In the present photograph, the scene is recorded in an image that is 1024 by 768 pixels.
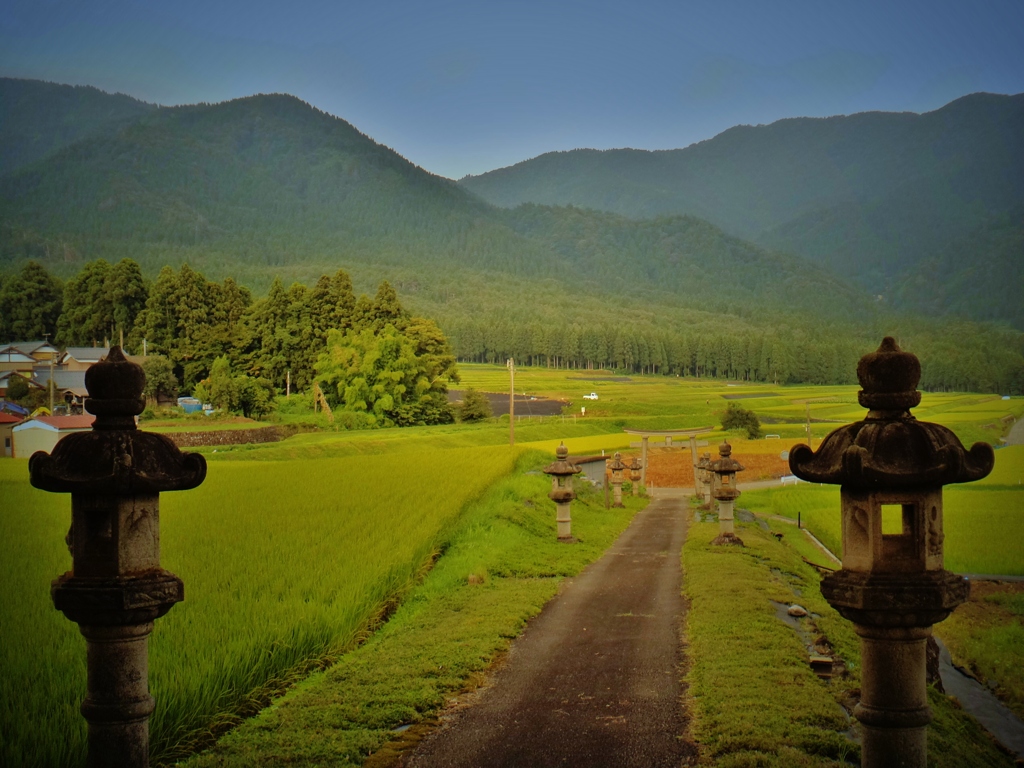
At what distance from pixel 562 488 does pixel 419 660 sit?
1013cm

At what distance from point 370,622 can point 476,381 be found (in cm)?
7818

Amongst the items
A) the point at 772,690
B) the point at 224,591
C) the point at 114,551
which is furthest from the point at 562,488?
the point at 114,551

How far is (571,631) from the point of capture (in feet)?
37.1

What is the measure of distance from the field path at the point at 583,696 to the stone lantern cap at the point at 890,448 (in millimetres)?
2850

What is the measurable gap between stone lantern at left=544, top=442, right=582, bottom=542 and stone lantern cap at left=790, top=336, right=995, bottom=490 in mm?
13578

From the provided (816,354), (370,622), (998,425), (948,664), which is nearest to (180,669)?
(370,622)

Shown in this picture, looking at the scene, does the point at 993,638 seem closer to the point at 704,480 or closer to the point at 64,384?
the point at 704,480

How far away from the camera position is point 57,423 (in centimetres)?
2086

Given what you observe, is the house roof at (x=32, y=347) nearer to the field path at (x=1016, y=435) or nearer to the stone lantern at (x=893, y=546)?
the stone lantern at (x=893, y=546)

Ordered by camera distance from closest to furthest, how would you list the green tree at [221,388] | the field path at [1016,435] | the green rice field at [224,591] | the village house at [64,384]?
the green rice field at [224,591] → the village house at [64,384] → the green tree at [221,388] → the field path at [1016,435]

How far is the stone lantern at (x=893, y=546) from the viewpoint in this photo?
16.3ft

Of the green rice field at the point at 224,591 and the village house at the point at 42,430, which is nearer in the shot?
the green rice field at the point at 224,591

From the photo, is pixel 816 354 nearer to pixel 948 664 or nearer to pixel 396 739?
pixel 948 664

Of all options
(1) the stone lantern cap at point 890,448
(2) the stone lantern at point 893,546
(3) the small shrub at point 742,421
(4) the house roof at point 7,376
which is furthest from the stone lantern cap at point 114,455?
(3) the small shrub at point 742,421
